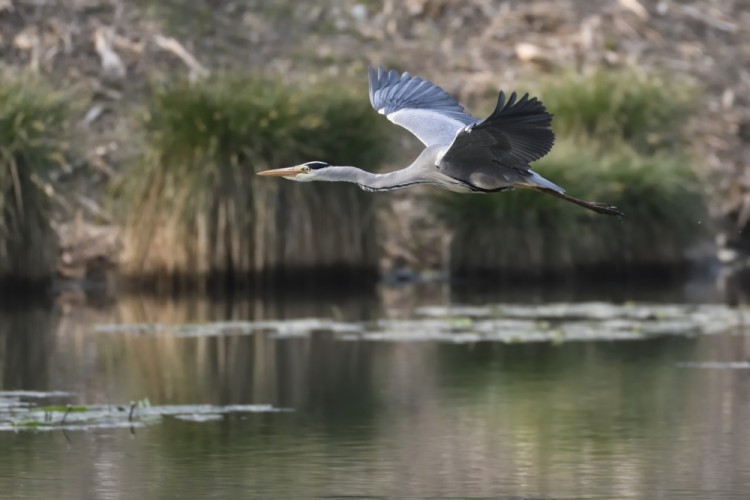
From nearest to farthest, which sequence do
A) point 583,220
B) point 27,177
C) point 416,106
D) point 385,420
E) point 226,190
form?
point 385,420 < point 416,106 < point 27,177 < point 226,190 < point 583,220

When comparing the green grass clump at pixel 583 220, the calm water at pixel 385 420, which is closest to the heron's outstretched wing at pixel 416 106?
the calm water at pixel 385 420

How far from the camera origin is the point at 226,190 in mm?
20266

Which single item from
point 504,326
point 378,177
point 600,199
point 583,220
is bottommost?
point 504,326

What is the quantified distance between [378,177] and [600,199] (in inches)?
476

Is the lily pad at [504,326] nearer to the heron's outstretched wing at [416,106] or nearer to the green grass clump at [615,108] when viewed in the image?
the heron's outstretched wing at [416,106]

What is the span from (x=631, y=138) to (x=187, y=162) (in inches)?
276

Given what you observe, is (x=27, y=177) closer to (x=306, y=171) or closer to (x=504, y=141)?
(x=306, y=171)

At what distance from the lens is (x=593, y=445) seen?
388 inches

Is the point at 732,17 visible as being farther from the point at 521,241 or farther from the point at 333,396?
the point at 333,396

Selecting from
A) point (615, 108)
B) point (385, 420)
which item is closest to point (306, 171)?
point (385, 420)

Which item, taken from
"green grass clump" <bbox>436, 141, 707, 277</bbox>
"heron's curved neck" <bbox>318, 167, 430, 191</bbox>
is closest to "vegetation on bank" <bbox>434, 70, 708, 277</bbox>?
"green grass clump" <bbox>436, 141, 707, 277</bbox>

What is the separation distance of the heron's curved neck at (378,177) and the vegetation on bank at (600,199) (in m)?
10.5

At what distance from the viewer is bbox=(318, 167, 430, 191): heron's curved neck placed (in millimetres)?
9977

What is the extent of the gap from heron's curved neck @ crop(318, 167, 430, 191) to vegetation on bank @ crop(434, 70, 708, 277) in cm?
1053
